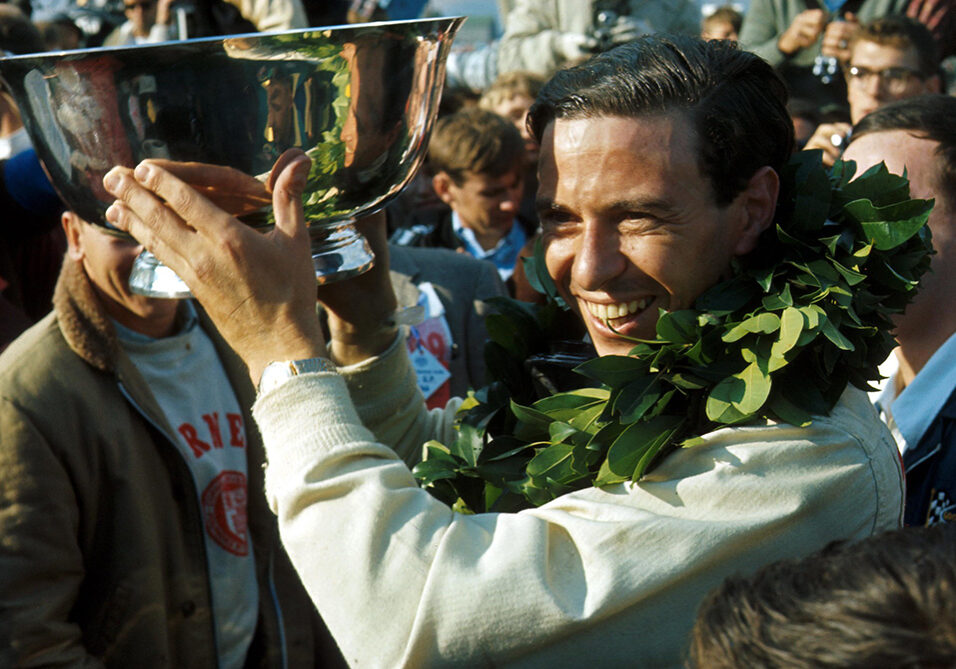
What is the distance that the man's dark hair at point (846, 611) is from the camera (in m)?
0.87

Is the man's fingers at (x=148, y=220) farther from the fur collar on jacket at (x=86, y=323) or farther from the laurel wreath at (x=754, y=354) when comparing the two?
the fur collar on jacket at (x=86, y=323)

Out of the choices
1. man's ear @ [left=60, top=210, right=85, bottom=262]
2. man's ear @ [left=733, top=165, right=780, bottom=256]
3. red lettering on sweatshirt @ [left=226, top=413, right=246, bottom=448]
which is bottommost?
red lettering on sweatshirt @ [left=226, top=413, right=246, bottom=448]

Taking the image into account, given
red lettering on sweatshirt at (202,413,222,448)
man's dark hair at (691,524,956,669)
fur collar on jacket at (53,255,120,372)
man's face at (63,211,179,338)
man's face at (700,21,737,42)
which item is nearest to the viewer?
man's dark hair at (691,524,956,669)

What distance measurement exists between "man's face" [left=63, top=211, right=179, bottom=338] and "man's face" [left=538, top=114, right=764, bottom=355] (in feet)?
5.02

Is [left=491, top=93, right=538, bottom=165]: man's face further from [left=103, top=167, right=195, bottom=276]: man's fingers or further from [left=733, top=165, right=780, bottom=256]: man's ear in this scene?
[left=103, top=167, right=195, bottom=276]: man's fingers

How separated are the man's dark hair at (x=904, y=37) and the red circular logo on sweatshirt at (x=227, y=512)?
3273 mm

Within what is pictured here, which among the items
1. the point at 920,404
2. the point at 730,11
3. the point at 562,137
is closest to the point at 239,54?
the point at 562,137

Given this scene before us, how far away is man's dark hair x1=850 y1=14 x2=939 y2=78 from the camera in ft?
14.4

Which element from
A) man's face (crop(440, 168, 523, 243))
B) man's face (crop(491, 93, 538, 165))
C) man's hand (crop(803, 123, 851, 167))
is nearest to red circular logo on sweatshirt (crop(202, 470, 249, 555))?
man's face (crop(440, 168, 523, 243))

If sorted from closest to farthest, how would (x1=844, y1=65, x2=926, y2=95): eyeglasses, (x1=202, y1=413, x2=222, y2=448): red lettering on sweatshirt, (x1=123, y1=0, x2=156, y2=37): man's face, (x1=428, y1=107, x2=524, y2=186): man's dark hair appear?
(x1=202, y1=413, x2=222, y2=448): red lettering on sweatshirt → (x1=844, y1=65, x2=926, y2=95): eyeglasses → (x1=428, y1=107, x2=524, y2=186): man's dark hair → (x1=123, y1=0, x2=156, y2=37): man's face

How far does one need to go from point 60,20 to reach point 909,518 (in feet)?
22.9

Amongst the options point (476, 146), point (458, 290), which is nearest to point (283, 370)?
point (458, 290)

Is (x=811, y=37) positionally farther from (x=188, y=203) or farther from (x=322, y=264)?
(x=188, y=203)

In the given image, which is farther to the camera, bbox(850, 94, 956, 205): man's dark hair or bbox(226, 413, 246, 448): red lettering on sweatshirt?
bbox(226, 413, 246, 448): red lettering on sweatshirt
